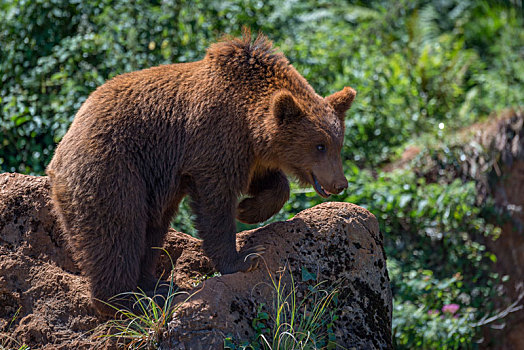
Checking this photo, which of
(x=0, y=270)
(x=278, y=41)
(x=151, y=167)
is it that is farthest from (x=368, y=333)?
(x=278, y=41)

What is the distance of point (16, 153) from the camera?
7695 millimetres

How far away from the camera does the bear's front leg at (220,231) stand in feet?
15.0

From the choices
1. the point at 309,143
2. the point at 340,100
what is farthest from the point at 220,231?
the point at 340,100

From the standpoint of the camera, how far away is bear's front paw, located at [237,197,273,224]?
5137mm

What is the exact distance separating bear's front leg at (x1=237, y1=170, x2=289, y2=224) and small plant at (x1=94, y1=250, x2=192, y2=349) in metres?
0.97

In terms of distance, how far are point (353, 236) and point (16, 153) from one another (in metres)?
4.74

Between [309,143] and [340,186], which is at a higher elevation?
[309,143]

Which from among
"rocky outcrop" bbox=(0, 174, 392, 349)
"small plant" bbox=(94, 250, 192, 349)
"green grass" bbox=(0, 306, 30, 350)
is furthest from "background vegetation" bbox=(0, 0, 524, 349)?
"green grass" bbox=(0, 306, 30, 350)

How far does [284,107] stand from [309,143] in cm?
35

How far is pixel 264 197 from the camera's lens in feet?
16.8

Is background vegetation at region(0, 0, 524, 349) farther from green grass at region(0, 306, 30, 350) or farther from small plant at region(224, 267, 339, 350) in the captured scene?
green grass at region(0, 306, 30, 350)

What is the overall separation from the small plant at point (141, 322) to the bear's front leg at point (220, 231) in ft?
1.41

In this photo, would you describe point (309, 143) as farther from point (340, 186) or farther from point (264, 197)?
point (264, 197)

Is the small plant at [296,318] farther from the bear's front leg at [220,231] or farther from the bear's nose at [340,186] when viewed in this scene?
the bear's nose at [340,186]
